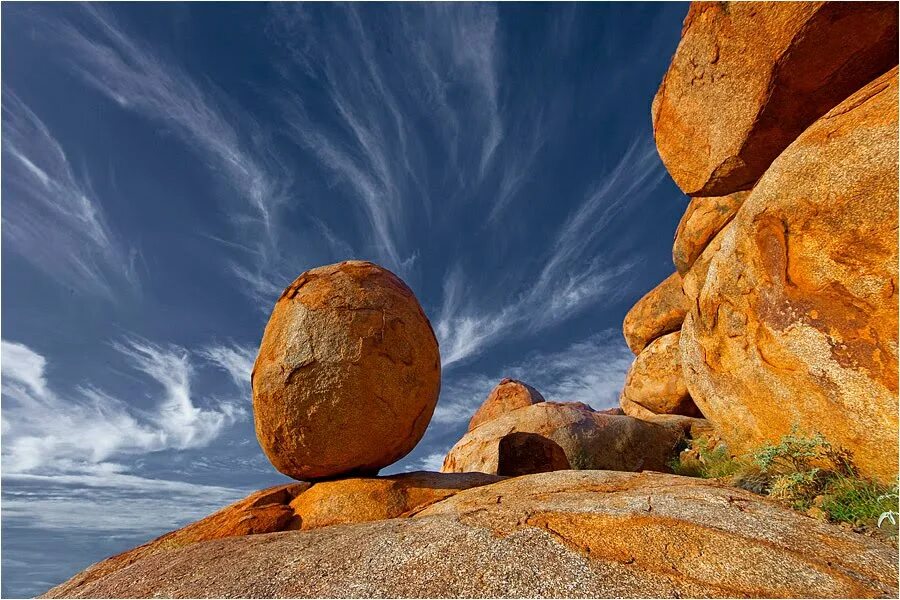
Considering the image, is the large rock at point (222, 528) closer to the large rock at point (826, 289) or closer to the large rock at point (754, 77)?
the large rock at point (826, 289)

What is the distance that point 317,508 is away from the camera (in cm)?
841

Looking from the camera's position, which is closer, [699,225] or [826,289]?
[826,289]

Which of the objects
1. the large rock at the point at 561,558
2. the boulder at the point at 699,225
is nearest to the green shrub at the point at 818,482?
the large rock at the point at 561,558

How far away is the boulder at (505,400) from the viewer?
74.2ft

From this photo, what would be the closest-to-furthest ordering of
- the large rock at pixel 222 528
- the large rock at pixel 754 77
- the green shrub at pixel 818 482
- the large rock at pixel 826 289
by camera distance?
the green shrub at pixel 818 482, the large rock at pixel 826 289, the large rock at pixel 754 77, the large rock at pixel 222 528

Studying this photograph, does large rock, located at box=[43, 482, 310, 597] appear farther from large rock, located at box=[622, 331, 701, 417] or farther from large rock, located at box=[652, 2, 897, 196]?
large rock, located at box=[622, 331, 701, 417]

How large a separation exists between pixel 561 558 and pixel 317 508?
5.06 metres

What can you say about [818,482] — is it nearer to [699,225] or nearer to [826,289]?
[826,289]

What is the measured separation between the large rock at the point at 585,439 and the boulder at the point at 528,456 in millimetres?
2788

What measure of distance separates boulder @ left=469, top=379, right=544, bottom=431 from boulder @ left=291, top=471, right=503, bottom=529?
13.4 metres

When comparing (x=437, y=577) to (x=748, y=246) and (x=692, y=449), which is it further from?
(x=692, y=449)

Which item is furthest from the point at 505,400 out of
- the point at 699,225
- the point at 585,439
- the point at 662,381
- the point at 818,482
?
the point at 818,482

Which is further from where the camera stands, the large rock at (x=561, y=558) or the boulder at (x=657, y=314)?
the boulder at (x=657, y=314)

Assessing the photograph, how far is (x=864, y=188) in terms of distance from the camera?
19.0ft
